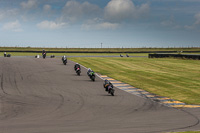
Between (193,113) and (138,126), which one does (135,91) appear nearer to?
(193,113)

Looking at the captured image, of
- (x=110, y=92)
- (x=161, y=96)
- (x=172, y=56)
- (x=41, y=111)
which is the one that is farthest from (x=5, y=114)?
(x=172, y=56)

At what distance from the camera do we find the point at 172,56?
72438mm

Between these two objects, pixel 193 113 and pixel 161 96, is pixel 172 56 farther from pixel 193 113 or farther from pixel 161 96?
pixel 193 113

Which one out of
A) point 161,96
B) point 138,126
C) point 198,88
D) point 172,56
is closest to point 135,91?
point 161,96

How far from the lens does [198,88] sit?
2738 centimetres

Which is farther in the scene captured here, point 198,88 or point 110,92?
point 198,88

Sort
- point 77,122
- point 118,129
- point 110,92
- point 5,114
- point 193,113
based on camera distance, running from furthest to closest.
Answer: point 110,92 → point 193,113 → point 5,114 → point 77,122 → point 118,129

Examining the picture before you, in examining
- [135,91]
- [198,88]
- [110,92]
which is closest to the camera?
[110,92]

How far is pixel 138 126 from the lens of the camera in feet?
43.1

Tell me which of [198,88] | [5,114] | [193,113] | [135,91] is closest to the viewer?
[5,114]

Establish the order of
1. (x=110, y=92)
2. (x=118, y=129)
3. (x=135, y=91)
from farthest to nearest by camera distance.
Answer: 1. (x=135, y=91)
2. (x=110, y=92)
3. (x=118, y=129)

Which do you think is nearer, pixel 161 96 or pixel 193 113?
pixel 193 113

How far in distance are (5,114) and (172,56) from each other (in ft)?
200

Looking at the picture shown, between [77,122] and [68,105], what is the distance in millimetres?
4371
